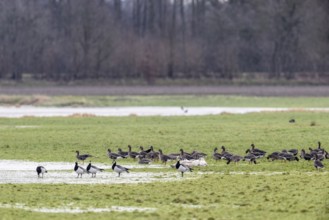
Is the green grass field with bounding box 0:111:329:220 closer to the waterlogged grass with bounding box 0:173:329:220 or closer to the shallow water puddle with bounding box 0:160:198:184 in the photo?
the waterlogged grass with bounding box 0:173:329:220

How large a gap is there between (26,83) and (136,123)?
51932 millimetres

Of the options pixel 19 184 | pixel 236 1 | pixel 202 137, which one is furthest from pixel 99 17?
pixel 19 184

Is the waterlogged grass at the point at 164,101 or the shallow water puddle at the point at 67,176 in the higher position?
the shallow water puddle at the point at 67,176

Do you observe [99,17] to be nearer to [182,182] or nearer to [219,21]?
[219,21]

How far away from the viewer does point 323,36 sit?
4072 inches

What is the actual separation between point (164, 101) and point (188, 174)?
48991 mm

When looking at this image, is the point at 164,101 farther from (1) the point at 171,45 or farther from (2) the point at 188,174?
(2) the point at 188,174

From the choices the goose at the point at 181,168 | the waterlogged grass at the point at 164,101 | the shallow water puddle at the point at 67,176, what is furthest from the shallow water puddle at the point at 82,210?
the waterlogged grass at the point at 164,101

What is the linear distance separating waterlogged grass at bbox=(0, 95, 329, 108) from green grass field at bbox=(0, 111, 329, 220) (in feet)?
62.1

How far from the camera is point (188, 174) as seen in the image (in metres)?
27.6

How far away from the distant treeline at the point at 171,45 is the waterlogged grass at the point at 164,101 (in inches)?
875

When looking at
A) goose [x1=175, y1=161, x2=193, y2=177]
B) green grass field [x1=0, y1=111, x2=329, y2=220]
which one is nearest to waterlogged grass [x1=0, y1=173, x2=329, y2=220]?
green grass field [x1=0, y1=111, x2=329, y2=220]

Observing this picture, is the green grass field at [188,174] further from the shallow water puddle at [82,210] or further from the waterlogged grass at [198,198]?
the shallow water puddle at [82,210]

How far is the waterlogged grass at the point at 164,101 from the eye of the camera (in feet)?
232
